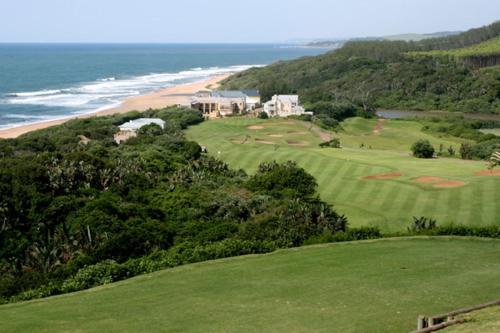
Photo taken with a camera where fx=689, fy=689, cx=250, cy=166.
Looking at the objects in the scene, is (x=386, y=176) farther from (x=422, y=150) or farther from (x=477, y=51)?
(x=477, y=51)

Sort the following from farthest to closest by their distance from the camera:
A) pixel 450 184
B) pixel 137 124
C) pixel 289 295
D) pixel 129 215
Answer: pixel 137 124
pixel 450 184
pixel 129 215
pixel 289 295

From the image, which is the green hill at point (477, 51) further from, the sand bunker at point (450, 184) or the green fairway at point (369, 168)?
the sand bunker at point (450, 184)

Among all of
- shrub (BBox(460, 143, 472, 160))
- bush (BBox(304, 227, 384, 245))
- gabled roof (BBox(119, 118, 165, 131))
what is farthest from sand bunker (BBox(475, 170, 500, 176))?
gabled roof (BBox(119, 118, 165, 131))

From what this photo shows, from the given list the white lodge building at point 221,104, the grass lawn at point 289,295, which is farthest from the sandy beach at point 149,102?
the grass lawn at point 289,295

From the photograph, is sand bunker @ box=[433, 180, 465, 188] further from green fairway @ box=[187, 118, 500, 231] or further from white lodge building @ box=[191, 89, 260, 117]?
white lodge building @ box=[191, 89, 260, 117]

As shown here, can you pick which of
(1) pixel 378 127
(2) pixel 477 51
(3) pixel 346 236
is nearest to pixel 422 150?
(1) pixel 378 127

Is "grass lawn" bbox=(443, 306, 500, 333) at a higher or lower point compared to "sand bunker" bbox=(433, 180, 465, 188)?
higher

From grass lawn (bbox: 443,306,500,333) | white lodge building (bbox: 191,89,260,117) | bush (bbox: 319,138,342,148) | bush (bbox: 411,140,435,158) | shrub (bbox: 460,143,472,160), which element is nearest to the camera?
grass lawn (bbox: 443,306,500,333)
